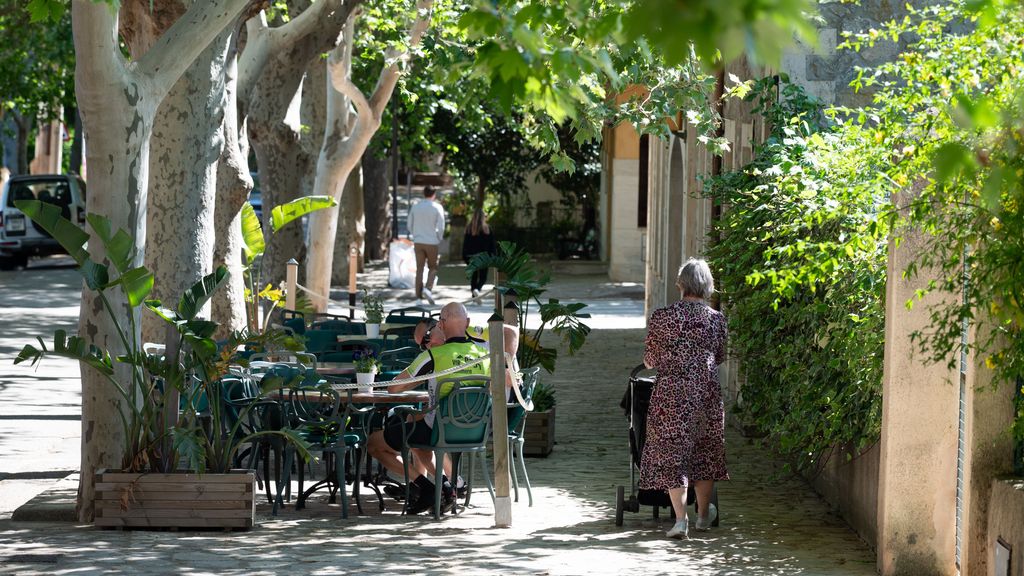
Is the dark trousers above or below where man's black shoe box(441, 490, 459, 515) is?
above

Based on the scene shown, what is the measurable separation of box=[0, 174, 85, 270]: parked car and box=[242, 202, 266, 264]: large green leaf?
17137 millimetres

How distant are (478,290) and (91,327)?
53.1ft

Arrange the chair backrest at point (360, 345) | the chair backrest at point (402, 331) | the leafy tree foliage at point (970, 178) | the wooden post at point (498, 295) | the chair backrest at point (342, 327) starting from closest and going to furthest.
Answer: the leafy tree foliage at point (970, 178) → the wooden post at point (498, 295) → the chair backrest at point (360, 345) → the chair backrest at point (402, 331) → the chair backrest at point (342, 327)

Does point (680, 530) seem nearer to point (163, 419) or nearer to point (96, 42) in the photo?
point (163, 419)

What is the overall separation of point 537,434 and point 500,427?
271 cm

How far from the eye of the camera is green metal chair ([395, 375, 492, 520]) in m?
9.23

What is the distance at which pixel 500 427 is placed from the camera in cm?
914

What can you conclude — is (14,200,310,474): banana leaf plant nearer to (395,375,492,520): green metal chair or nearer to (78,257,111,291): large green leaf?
(78,257,111,291): large green leaf

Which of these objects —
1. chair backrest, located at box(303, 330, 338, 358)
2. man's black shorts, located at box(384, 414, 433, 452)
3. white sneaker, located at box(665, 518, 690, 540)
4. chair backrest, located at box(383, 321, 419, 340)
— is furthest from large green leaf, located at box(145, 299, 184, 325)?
chair backrest, located at box(383, 321, 419, 340)

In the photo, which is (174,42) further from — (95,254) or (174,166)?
(174,166)

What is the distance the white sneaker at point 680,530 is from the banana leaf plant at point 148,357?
216cm

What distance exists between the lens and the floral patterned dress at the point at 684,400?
868 centimetres

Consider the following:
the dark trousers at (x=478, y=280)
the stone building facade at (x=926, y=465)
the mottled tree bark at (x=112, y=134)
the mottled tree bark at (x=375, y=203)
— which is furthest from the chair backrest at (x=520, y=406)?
the mottled tree bark at (x=375, y=203)

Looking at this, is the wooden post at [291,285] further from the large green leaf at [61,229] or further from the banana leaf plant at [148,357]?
the large green leaf at [61,229]
